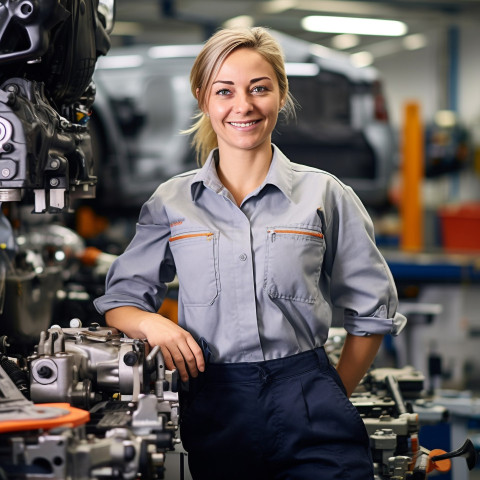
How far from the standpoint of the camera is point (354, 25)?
12508mm

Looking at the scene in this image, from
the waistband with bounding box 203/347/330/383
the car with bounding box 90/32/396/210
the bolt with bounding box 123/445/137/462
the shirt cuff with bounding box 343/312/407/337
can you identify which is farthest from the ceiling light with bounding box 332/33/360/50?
the bolt with bounding box 123/445/137/462

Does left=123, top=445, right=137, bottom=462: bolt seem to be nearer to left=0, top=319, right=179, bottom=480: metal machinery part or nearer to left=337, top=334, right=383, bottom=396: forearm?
left=0, top=319, right=179, bottom=480: metal machinery part

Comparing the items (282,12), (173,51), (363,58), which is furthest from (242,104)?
(363,58)

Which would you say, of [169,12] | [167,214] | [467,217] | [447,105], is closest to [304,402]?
[167,214]

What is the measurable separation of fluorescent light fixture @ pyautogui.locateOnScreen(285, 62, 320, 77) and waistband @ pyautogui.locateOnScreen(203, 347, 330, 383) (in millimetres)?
4251

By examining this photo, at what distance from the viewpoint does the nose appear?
1626 mm

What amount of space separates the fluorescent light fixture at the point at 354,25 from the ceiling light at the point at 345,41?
0.72m

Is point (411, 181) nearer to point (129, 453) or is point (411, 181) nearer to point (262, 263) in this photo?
point (262, 263)

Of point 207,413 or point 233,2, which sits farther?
point 233,2

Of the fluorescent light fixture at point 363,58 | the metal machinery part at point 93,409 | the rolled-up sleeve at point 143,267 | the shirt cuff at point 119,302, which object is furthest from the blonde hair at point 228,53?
the fluorescent light fixture at point 363,58

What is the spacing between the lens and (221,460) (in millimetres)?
1581

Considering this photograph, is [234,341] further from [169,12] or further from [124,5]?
[124,5]

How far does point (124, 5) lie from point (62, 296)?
9.31 meters

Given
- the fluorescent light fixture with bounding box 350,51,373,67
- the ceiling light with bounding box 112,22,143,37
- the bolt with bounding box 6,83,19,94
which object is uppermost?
the ceiling light with bounding box 112,22,143,37
